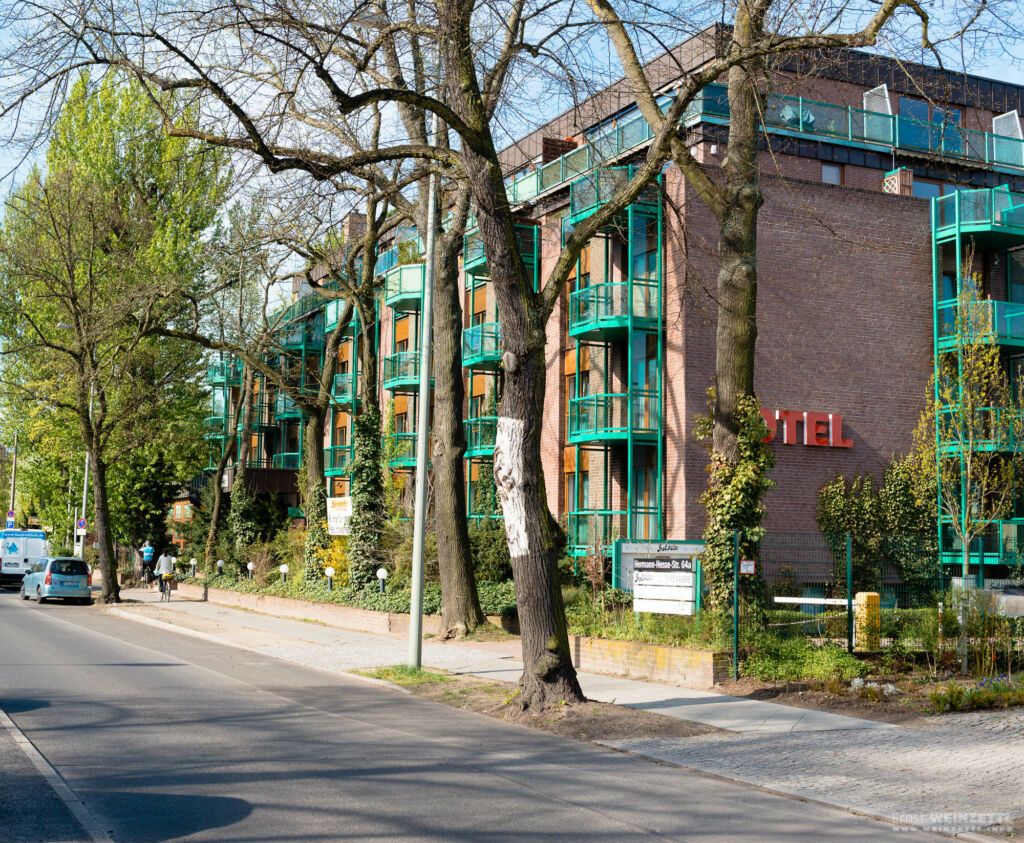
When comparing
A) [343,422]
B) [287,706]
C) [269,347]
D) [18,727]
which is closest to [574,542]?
[269,347]

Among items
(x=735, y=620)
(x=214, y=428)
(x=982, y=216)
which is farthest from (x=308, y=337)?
(x=735, y=620)

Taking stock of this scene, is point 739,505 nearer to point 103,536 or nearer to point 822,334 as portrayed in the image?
point 822,334

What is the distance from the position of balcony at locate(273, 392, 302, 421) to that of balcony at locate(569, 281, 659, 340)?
2538 cm

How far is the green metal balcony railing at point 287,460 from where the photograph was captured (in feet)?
166

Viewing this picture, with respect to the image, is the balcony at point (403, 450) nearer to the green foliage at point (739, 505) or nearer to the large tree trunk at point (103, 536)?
the large tree trunk at point (103, 536)

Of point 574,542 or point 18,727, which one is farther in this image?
point 574,542

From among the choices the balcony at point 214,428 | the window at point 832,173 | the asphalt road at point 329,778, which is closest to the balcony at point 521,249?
the window at point 832,173

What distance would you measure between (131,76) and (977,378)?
20.7 metres

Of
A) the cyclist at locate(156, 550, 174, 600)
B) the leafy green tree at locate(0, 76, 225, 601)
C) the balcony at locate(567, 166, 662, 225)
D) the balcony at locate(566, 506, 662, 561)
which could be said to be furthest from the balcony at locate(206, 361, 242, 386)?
the balcony at locate(567, 166, 662, 225)

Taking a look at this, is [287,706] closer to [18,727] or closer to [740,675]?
[18,727]

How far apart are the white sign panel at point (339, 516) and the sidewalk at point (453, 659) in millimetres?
2563

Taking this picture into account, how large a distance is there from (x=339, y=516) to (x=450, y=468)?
282 inches

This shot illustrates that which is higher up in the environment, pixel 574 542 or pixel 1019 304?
pixel 1019 304

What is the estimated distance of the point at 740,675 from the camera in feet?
46.4
